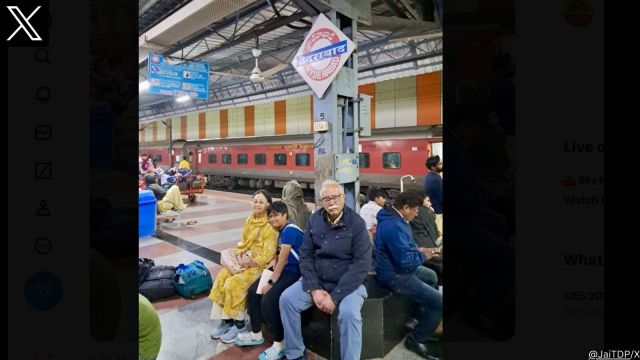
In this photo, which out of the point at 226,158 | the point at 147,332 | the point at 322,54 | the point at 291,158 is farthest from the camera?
the point at 226,158

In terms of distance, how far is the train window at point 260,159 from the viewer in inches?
526

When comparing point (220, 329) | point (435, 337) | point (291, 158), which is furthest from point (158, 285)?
point (291, 158)

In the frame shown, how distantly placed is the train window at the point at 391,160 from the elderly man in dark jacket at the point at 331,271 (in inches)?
284

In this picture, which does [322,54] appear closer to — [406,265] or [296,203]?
[296,203]

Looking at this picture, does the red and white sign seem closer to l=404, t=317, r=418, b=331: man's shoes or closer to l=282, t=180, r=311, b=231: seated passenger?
l=282, t=180, r=311, b=231: seated passenger

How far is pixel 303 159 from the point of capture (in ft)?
38.7

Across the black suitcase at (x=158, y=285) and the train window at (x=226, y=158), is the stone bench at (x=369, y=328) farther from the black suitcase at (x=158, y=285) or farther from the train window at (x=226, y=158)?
the train window at (x=226, y=158)

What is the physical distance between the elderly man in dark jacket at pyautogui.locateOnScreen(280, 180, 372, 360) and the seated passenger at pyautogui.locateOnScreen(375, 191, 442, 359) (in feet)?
0.83

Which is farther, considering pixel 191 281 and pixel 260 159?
pixel 260 159

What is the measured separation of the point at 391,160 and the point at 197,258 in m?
6.49

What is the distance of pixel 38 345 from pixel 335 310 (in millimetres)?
1720

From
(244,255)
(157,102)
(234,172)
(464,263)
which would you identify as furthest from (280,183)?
(157,102)

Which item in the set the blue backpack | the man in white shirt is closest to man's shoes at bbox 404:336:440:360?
the man in white shirt

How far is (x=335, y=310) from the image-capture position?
2357 mm
